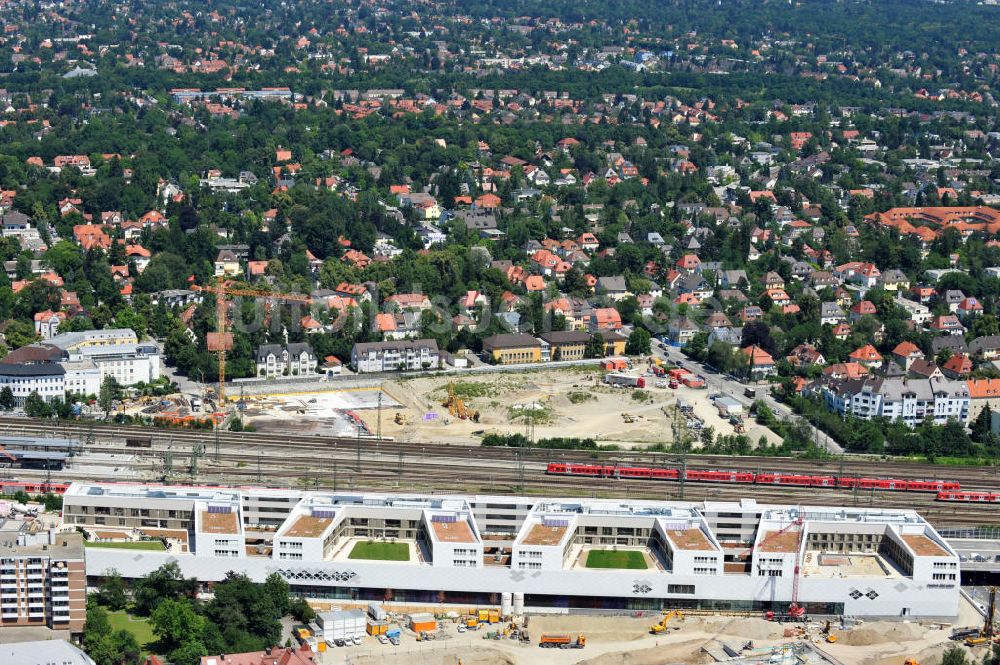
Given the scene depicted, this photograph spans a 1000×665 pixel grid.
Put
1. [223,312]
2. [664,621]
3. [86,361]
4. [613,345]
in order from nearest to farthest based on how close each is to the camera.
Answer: [664,621]
[86,361]
[223,312]
[613,345]

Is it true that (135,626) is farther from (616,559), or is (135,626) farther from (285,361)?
(285,361)

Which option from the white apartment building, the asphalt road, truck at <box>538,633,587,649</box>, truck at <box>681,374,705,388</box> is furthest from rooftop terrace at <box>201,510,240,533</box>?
truck at <box>681,374,705,388</box>

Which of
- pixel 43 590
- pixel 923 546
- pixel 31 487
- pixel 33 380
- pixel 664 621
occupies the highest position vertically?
pixel 923 546

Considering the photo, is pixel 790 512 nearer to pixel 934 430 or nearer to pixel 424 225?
pixel 934 430

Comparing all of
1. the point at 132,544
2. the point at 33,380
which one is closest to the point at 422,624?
the point at 132,544

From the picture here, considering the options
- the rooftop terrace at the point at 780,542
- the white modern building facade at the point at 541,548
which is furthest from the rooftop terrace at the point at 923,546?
the rooftop terrace at the point at 780,542

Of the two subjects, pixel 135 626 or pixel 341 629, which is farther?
pixel 135 626

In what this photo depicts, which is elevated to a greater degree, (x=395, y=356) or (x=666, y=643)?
(x=666, y=643)

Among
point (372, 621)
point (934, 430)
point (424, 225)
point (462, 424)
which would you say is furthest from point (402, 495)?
point (424, 225)
